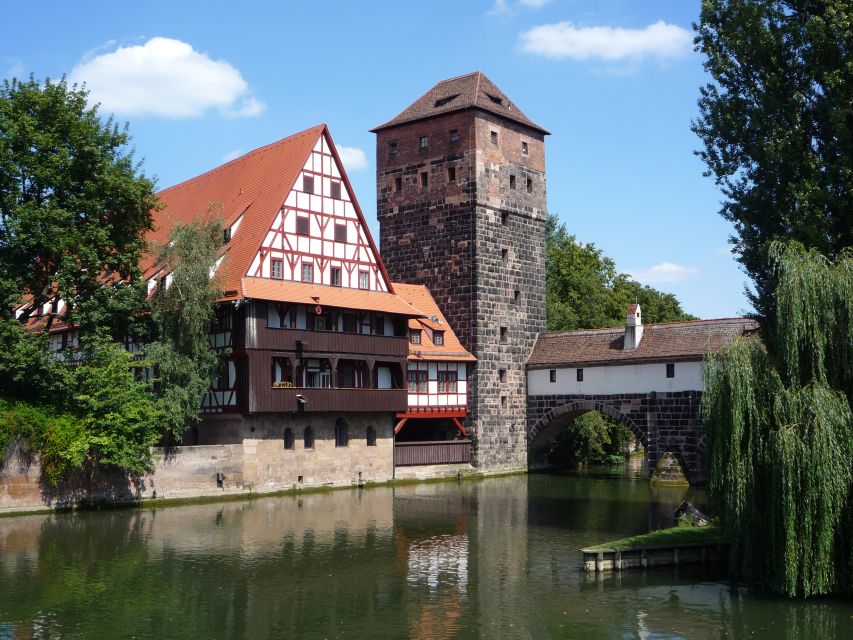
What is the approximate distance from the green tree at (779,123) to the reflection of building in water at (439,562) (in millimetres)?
9107

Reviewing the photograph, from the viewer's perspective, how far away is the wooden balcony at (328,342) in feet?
122

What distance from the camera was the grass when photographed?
74.2 ft

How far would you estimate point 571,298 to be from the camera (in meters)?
64.5

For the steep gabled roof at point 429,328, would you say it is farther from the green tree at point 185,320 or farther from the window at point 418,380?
the green tree at point 185,320

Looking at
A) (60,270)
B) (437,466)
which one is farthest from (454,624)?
(437,466)

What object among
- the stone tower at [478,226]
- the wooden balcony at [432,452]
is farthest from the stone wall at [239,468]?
the stone tower at [478,226]

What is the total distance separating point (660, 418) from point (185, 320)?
2137 cm

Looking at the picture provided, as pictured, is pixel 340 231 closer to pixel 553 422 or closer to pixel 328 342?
pixel 328 342

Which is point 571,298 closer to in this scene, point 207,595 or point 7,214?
point 7,214

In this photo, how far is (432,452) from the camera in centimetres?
4497

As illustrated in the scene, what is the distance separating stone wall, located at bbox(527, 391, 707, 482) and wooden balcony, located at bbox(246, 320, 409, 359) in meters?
9.81

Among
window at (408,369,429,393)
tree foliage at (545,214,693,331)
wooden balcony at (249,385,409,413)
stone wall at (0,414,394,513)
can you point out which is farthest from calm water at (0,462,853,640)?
tree foliage at (545,214,693,331)

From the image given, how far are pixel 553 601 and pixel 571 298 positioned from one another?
46.4 m

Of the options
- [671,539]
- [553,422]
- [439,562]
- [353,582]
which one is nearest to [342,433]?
[553,422]
